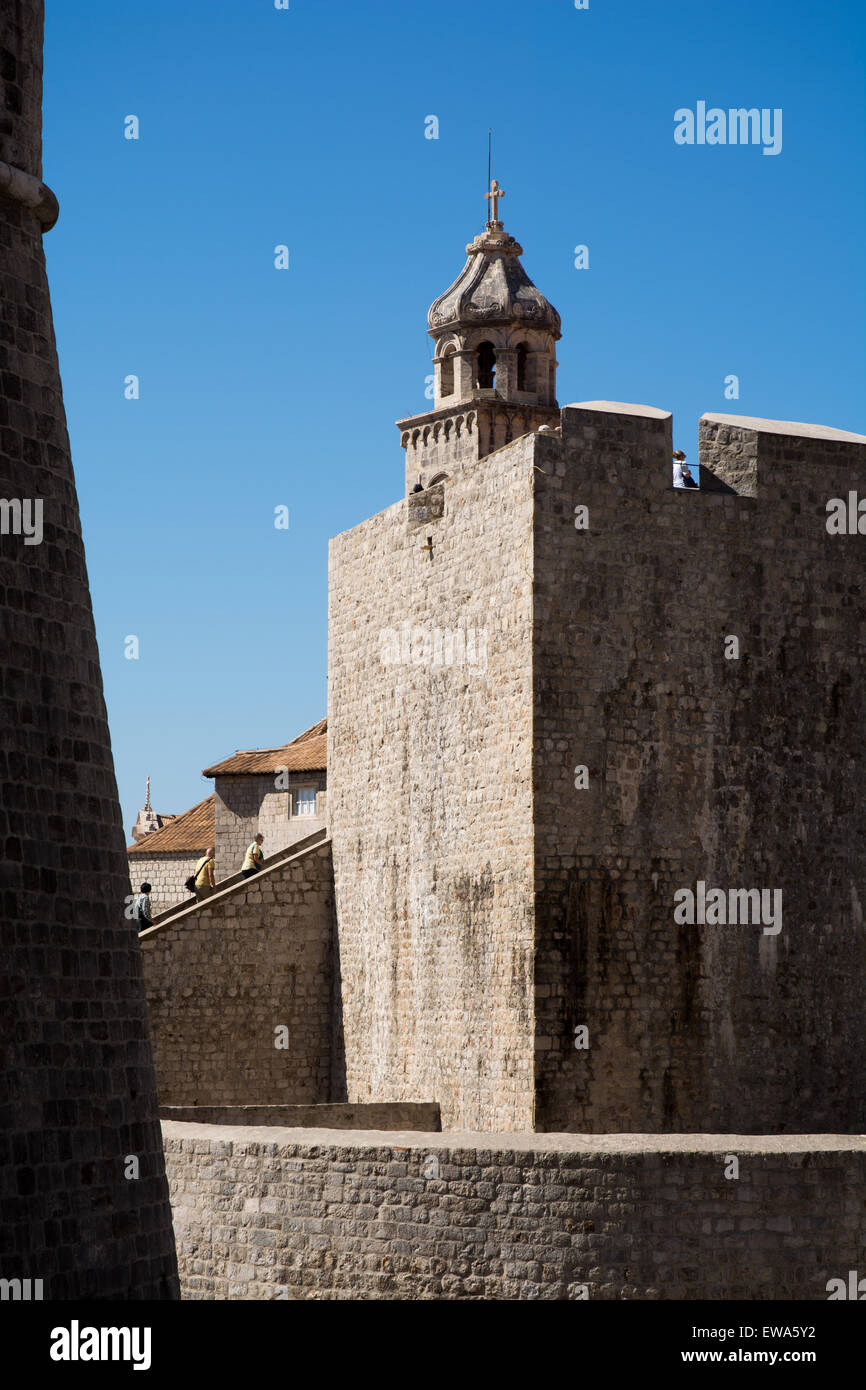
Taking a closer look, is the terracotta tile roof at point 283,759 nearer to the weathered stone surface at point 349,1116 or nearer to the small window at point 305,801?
the small window at point 305,801

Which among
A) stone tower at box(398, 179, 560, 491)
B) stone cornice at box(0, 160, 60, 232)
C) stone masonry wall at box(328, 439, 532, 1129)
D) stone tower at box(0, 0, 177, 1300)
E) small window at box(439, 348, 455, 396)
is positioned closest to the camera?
stone tower at box(0, 0, 177, 1300)

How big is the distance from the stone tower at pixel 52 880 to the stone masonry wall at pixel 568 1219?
10.0 feet

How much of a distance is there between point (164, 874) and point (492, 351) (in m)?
15.4

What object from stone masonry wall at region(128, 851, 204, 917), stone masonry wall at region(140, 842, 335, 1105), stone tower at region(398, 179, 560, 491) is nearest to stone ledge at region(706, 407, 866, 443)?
stone masonry wall at region(140, 842, 335, 1105)

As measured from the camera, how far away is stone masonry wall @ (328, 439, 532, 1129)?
17375 mm

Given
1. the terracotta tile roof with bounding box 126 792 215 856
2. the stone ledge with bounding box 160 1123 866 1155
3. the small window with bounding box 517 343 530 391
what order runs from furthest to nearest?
the small window with bounding box 517 343 530 391, the terracotta tile roof with bounding box 126 792 215 856, the stone ledge with bounding box 160 1123 866 1155

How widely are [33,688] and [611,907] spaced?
797cm

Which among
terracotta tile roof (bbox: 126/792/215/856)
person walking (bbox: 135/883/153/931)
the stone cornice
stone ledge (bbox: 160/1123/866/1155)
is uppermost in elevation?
the stone cornice

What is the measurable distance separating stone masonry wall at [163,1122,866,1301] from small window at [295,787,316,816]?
19866mm

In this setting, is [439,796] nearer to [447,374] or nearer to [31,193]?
[31,193]

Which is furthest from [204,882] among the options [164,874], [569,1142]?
[164,874]

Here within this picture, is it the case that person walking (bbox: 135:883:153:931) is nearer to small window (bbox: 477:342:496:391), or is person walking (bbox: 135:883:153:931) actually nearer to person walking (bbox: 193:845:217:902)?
person walking (bbox: 193:845:217:902)

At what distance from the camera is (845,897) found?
18.2 metres
